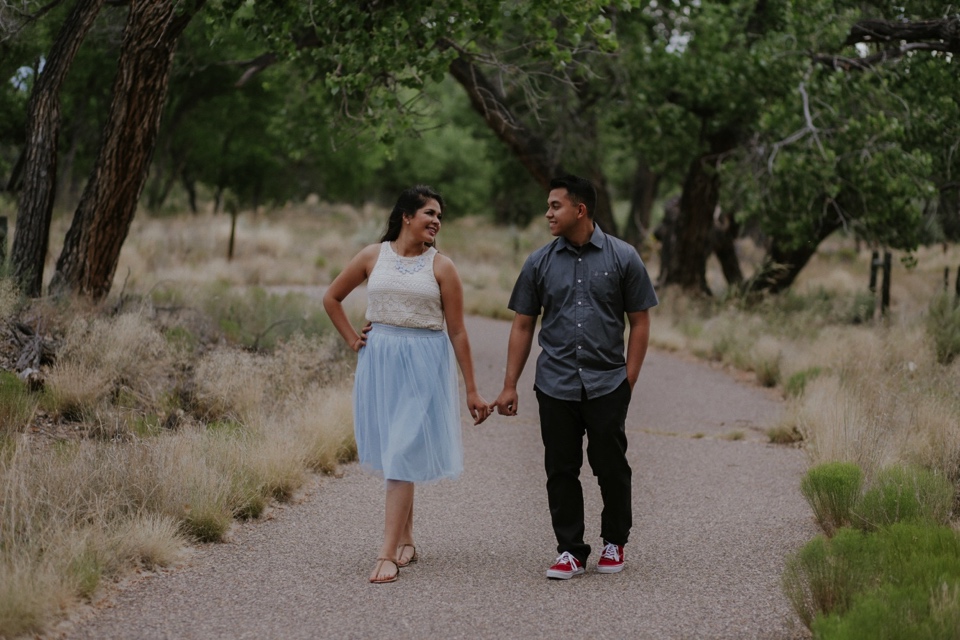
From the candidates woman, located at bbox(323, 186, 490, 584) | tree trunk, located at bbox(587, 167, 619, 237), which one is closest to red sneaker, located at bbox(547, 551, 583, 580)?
woman, located at bbox(323, 186, 490, 584)

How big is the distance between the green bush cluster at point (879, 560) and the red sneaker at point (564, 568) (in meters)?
1.13

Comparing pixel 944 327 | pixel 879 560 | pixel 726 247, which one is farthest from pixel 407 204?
A: pixel 726 247

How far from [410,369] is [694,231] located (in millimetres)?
15111

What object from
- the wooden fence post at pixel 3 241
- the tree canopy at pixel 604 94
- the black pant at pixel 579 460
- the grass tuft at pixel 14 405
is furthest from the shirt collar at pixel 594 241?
the wooden fence post at pixel 3 241

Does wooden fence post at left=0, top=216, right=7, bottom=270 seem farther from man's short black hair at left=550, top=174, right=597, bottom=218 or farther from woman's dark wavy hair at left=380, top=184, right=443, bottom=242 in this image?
man's short black hair at left=550, top=174, right=597, bottom=218

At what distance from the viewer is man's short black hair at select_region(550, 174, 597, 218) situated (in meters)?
5.48

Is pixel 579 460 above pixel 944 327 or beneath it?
beneath

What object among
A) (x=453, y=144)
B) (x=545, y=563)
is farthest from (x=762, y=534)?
(x=453, y=144)

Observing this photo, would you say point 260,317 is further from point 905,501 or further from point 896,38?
point 905,501

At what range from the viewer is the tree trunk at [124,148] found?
1017cm

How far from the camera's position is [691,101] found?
17.3 metres

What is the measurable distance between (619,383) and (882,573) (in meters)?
1.47

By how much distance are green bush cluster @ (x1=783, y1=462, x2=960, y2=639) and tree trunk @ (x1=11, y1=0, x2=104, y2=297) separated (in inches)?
298

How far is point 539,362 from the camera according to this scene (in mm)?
5605
